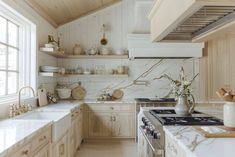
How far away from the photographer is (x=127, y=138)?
5.24 metres

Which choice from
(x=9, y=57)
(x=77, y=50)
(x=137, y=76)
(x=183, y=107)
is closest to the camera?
(x=183, y=107)

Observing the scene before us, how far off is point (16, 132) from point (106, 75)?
3.57 m

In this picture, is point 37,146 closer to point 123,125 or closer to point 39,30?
point 39,30

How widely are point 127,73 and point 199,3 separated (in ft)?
14.1

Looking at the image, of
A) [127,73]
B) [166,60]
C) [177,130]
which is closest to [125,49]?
[127,73]

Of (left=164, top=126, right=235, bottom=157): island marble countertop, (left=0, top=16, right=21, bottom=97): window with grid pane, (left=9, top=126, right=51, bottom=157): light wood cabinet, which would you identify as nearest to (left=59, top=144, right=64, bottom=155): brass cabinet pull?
(left=9, top=126, right=51, bottom=157): light wood cabinet

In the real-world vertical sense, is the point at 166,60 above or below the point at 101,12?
below

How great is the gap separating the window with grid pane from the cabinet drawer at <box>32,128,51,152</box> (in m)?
1.06

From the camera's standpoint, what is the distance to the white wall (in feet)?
10.1

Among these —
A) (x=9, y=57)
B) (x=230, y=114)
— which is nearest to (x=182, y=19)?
(x=230, y=114)

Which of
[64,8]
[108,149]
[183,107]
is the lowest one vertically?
[108,149]

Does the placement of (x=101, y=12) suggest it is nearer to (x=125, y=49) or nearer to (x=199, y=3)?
(x=125, y=49)

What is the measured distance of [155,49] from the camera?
529 cm

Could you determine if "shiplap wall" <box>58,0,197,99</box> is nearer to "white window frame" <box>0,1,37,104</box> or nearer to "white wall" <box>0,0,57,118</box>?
"white wall" <box>0,0,57,118</box>
